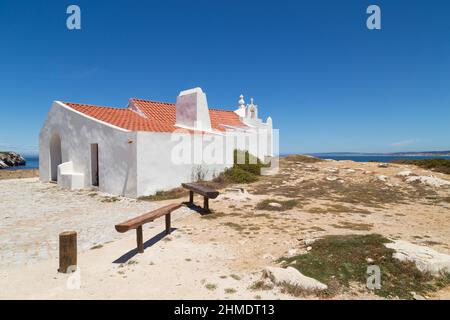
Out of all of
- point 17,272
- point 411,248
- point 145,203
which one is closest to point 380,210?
point 411,248

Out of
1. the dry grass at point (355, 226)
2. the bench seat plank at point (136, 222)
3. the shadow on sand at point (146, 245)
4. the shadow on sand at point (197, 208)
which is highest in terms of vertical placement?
the bench seat plank at point (136, 222)

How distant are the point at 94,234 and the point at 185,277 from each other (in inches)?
133

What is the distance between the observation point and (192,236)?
5996 millimetres

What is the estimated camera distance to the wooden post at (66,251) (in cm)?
419

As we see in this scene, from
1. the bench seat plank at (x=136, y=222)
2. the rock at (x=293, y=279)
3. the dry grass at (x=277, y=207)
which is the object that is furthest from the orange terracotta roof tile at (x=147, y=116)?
the rock at (x=293, y=279)

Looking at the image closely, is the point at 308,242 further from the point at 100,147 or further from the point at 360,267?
→ the point at 100,147

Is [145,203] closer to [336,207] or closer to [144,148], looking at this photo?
[144,148]

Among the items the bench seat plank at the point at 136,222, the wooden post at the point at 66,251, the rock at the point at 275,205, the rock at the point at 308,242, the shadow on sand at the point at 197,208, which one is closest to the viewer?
the wooden post at the point at 66,251

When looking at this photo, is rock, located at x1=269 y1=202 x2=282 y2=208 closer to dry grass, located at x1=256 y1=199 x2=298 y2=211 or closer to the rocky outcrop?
dry grass, located at x1=256 y1=199 x2=298 y2=211

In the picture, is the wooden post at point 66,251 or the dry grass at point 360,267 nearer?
the dry grass at point 360,267

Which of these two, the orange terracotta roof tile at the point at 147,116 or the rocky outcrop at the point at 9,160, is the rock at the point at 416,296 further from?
the rocky outcrop at the point at 9,160

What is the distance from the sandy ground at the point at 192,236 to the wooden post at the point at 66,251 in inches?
6.8

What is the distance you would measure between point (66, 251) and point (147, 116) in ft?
43.0

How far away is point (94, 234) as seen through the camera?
20.4 ft
